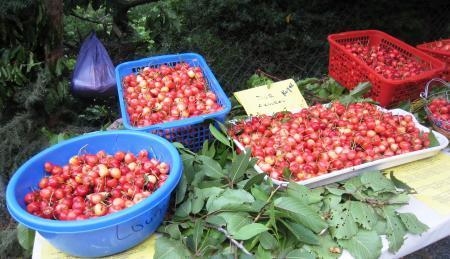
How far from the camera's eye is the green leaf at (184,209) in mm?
1343

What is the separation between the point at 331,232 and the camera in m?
1.32

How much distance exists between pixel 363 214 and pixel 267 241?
1.26 feet

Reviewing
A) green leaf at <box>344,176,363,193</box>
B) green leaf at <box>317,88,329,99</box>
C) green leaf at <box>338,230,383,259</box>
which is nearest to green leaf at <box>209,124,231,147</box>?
green leaf at <box>344,176,363,193</box>

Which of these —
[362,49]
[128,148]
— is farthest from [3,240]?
[362,49]

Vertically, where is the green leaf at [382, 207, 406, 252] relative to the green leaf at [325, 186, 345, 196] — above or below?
below

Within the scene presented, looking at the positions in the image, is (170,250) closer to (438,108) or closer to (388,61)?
(438,108)

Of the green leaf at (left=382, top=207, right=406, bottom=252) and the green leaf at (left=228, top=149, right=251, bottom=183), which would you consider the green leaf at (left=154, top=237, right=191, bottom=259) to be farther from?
the green leaf at (left=382, top=207, right=406, bottom=252)

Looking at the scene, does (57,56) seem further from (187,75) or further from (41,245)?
(41,245)

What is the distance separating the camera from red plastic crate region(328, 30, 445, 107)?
202cm

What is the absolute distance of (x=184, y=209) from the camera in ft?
4.44

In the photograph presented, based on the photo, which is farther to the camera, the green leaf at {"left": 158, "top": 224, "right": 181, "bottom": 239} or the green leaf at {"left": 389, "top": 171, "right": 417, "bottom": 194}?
the green leaf at {"left": 389, "top": 171, "right": 417, "bottom": 194}

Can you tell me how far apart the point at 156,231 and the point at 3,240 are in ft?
3.69

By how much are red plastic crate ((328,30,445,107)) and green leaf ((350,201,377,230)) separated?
865 mm

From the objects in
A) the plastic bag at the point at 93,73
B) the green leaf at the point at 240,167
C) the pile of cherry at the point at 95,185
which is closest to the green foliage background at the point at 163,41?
the plastic bag at the point at 93,73
